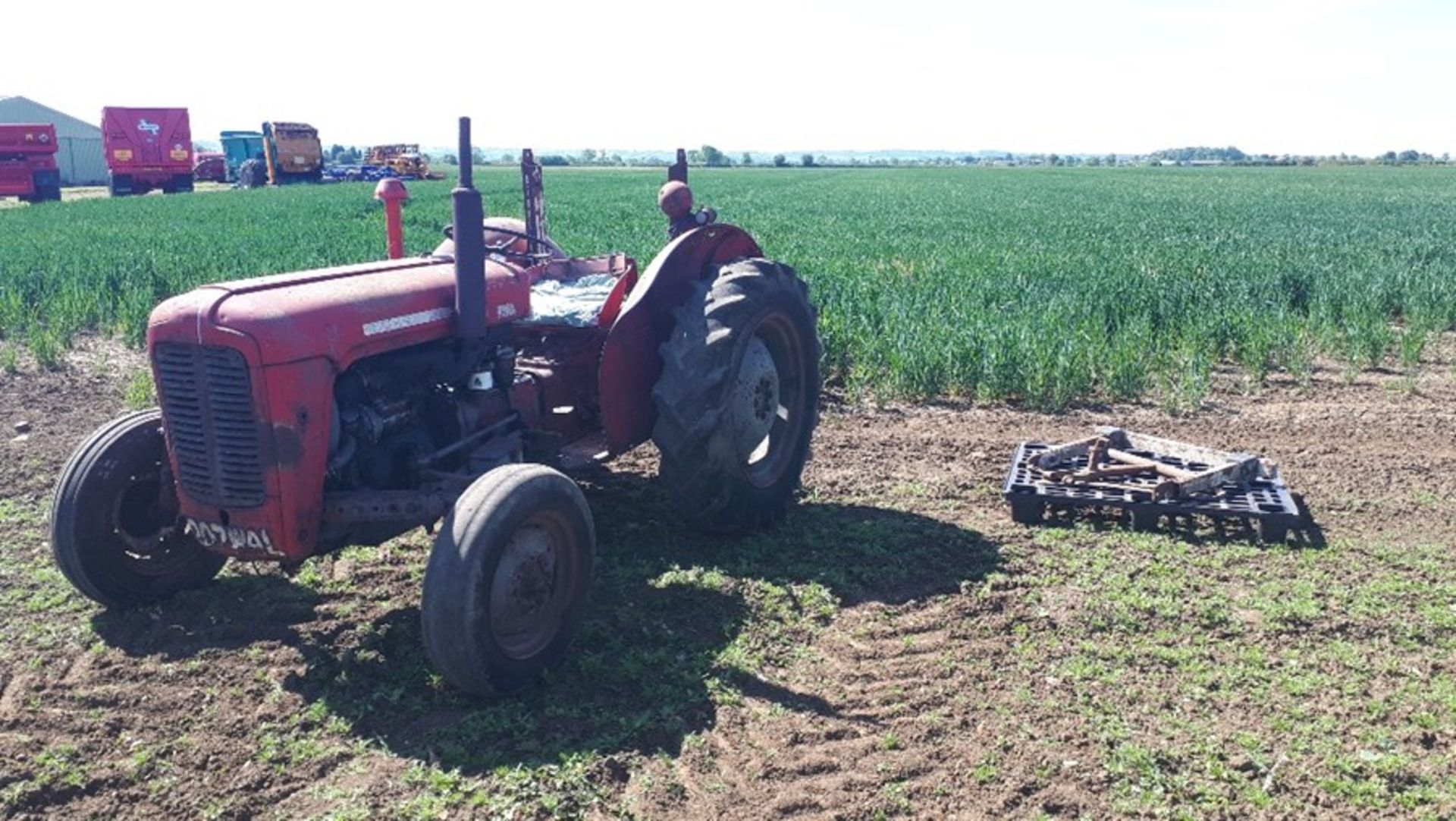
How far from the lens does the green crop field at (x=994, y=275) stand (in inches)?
361

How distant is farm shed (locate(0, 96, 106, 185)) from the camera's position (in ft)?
182

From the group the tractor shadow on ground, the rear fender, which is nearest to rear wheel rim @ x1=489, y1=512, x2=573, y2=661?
the tractor shadow on ground

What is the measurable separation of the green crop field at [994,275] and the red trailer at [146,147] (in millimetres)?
9762

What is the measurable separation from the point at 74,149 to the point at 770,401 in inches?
2426

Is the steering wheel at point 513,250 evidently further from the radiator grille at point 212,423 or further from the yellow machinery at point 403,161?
the yellow machinery at point 403,161

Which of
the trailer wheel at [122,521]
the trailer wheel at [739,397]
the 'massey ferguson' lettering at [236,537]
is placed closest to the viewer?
the 'massey ferguson' lettering at [236,537]

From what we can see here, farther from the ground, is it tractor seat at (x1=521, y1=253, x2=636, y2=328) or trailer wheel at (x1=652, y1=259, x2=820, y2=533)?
tractor seat at (x1=521, y1=253, x2=636, y2=328)

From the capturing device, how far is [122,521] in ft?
15.8

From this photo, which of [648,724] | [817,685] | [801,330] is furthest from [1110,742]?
[801,330]

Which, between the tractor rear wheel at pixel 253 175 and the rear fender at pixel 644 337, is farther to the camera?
the tractor rear wheel at pixel 253 175

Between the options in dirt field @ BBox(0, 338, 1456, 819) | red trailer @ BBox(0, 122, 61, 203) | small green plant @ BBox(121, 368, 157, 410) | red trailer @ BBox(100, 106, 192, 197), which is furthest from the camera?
red trailer @ BBox(100, 106, 192, 197)

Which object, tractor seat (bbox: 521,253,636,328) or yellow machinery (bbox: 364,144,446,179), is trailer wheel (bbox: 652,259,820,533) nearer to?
tractor seat (bbox: 521,253,636,328)

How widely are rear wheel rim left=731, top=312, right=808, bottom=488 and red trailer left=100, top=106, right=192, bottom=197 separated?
41566mm

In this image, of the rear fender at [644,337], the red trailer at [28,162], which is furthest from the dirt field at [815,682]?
the red trailer at [28,162]
